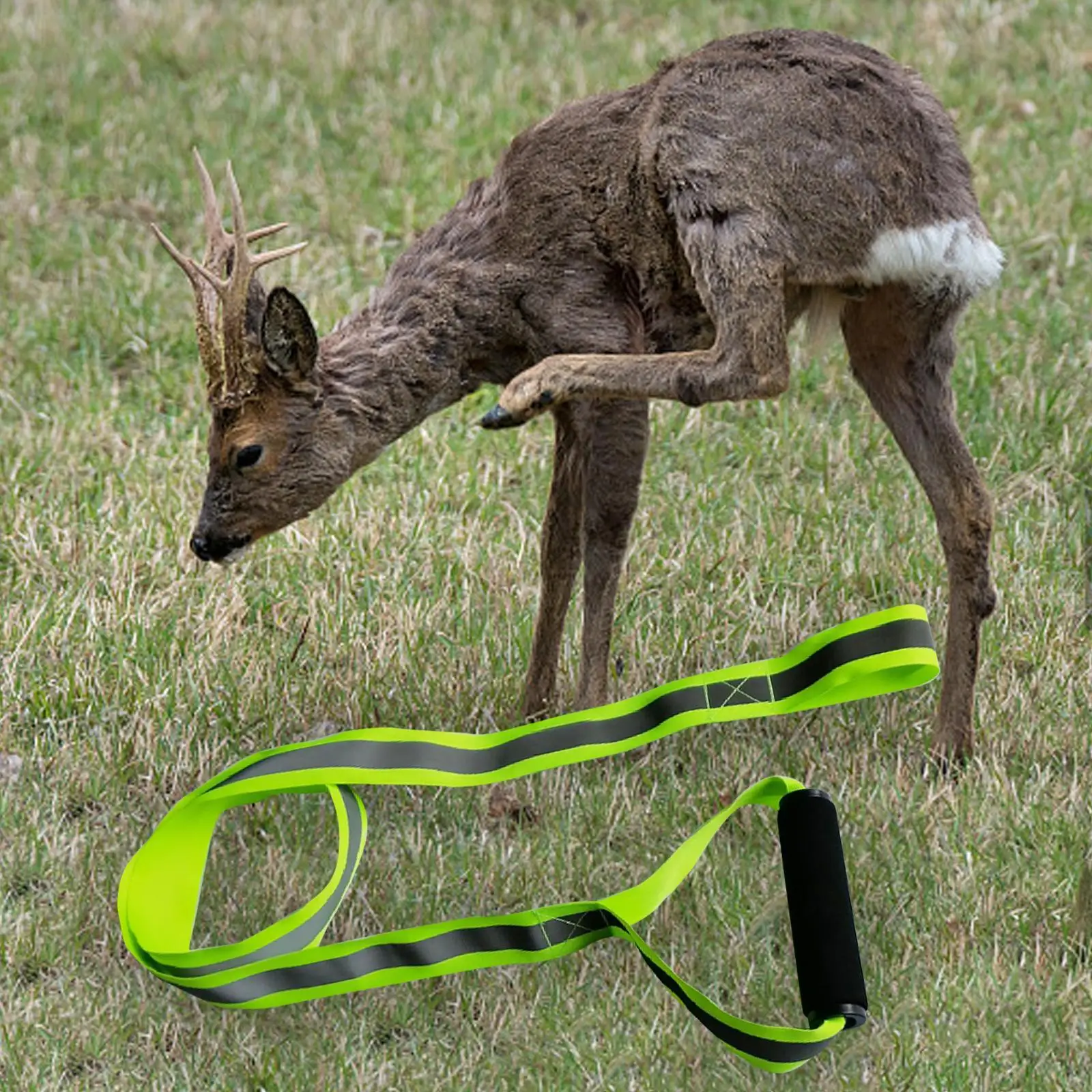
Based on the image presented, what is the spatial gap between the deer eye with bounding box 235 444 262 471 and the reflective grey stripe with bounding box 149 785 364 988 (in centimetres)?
87

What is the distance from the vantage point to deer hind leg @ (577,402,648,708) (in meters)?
4.76

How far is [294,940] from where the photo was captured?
4121 mm

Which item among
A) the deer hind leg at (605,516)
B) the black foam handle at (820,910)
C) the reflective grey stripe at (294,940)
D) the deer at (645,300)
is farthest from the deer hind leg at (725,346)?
the reflective grey stripe at (294,940)

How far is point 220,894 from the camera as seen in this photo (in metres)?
4.43

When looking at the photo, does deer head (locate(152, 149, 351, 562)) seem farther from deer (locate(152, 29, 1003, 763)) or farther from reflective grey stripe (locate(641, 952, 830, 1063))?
reflective grey stripe (locate(641, 952, 830, 1063))

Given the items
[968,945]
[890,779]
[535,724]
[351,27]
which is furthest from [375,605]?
[351,27]

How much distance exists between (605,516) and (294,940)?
1.31m

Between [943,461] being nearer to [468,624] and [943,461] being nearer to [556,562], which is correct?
[556,562]

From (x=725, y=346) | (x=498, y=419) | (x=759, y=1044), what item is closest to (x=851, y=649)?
(x=725, y=346)

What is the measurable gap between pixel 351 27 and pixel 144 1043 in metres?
6.63

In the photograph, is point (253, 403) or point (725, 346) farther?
point (253, 403)

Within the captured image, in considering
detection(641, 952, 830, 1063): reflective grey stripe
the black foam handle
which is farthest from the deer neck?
detection(641, 952, 830, 1063): reflective grey stripe

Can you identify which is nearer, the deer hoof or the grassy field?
the grassy field

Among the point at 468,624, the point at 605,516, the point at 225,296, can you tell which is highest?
the point at 225,296
